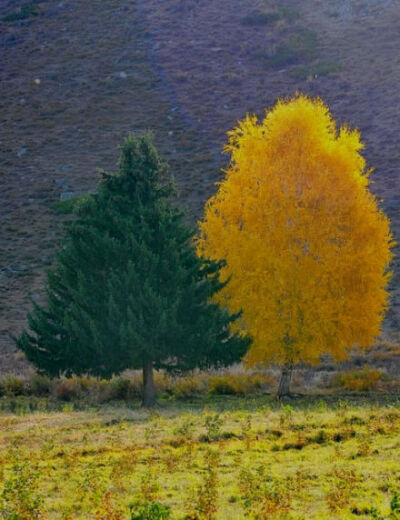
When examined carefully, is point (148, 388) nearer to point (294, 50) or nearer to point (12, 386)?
point (12, 386)

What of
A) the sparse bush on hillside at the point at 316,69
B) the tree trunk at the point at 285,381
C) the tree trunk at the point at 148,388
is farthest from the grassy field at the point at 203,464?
the sparse bush on hillside at the point at 316,69

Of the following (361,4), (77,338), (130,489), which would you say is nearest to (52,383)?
(77,338)

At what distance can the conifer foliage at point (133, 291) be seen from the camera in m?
20.1

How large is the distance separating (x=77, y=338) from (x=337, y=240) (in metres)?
8.05

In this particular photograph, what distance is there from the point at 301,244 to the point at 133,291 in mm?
5107

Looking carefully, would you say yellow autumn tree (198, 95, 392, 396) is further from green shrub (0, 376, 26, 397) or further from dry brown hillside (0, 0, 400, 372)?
dry brown hillside (0, 0, 400, 372)

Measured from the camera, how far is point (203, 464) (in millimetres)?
11195

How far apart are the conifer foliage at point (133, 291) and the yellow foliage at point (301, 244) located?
1.00 metres

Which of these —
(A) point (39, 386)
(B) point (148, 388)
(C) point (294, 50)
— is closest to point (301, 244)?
(B) point (148, 388)

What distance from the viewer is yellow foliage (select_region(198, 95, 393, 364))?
20.8 meters

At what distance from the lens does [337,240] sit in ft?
70.2

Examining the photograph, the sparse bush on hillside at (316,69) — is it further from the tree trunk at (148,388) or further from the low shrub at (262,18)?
the tree trunk at (148,388)

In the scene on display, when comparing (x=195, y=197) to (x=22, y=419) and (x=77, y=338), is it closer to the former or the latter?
(x=77, y=338)

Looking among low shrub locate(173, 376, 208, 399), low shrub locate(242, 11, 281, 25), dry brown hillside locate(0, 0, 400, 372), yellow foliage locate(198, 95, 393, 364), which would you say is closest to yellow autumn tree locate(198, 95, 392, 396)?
yellow foliage locate(198, 95, 393, 364)
